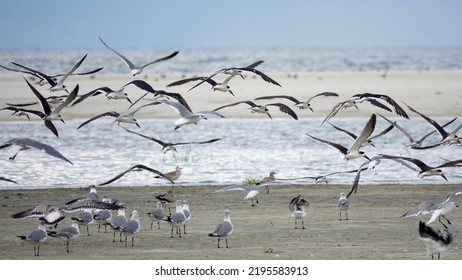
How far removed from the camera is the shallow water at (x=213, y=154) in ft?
55.3

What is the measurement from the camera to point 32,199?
14.5m

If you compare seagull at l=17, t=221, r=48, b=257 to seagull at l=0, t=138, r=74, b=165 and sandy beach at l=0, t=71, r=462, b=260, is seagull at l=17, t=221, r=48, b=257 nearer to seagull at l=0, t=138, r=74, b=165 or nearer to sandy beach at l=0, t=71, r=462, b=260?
sandy beach at l=0, t=71, r=462, b=260

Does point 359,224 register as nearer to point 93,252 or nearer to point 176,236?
point 176,236

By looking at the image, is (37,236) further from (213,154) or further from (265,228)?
(213,154)

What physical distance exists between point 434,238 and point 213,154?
9.99 meters

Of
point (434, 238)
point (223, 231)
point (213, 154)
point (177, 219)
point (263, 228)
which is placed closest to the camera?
point (434, 238)

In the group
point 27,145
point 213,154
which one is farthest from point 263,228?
point 213,154

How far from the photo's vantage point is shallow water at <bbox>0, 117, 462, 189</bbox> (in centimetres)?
1686

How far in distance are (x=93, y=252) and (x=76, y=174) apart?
21.0ft

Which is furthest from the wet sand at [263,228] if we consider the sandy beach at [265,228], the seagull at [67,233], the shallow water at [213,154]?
the shallow water at [213,154]

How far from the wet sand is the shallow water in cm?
105

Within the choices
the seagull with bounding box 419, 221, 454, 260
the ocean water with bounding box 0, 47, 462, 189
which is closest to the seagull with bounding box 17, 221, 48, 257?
the seagull with bounding box 419, 221, 454, 260

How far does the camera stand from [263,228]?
1237 cm

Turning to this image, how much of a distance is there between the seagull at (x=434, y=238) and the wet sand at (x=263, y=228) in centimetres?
51
